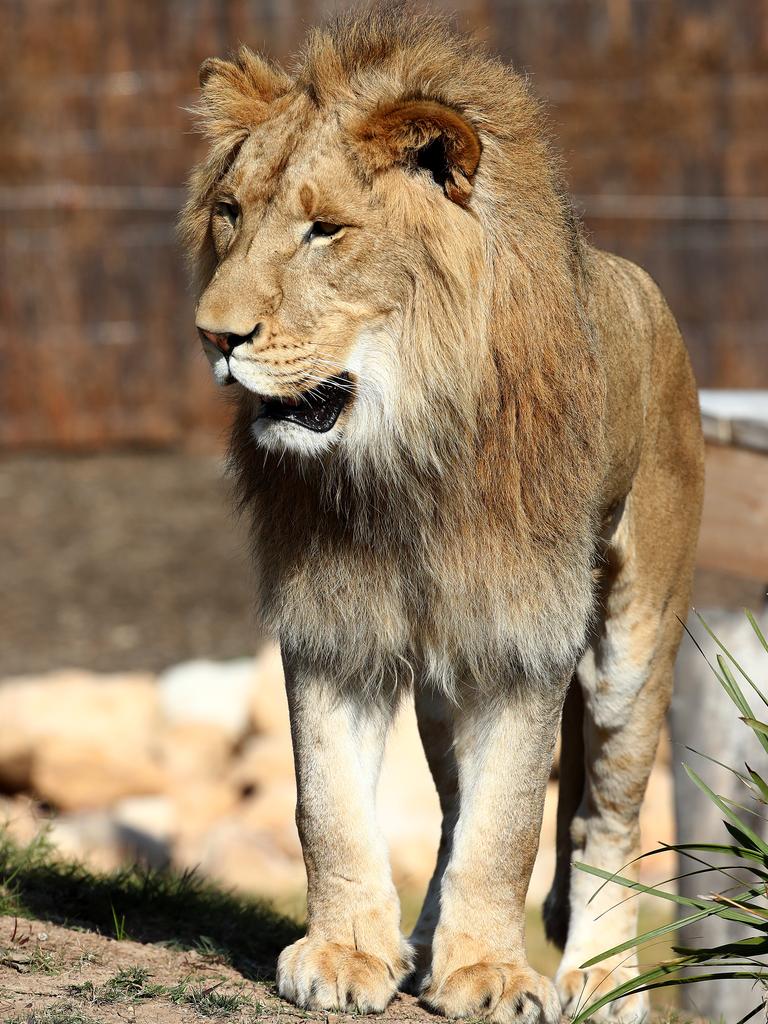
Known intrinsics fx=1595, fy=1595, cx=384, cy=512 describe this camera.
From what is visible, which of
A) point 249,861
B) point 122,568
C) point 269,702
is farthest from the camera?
point 122,568

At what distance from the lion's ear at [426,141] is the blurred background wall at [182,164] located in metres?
7.77

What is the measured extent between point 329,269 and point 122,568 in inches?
282

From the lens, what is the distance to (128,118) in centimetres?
1095

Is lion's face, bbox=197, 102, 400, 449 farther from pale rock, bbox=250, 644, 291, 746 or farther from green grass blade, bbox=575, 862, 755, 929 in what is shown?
pale rock, bbox=250, 644, 291, 746

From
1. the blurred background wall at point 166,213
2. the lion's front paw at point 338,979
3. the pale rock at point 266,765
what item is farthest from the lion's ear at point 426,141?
the blurred background wall at point 166,213

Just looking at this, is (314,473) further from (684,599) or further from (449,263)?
(684,599)

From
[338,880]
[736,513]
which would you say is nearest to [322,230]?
[338,880]

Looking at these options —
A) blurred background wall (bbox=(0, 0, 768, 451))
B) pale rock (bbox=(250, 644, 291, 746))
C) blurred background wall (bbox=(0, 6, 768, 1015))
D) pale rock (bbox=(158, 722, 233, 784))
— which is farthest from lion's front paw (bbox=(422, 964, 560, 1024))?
blurred background wall (bbox=(0, 0, 768, 451))

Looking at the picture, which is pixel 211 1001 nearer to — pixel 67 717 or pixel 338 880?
pixel 338 880

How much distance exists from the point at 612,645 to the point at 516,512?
0.94 meters

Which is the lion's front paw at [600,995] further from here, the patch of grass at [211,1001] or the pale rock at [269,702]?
the pale rock at [269,702]

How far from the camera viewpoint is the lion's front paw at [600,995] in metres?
4.04

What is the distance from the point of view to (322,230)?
3238 millimetres

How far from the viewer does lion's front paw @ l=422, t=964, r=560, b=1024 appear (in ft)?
11.0
